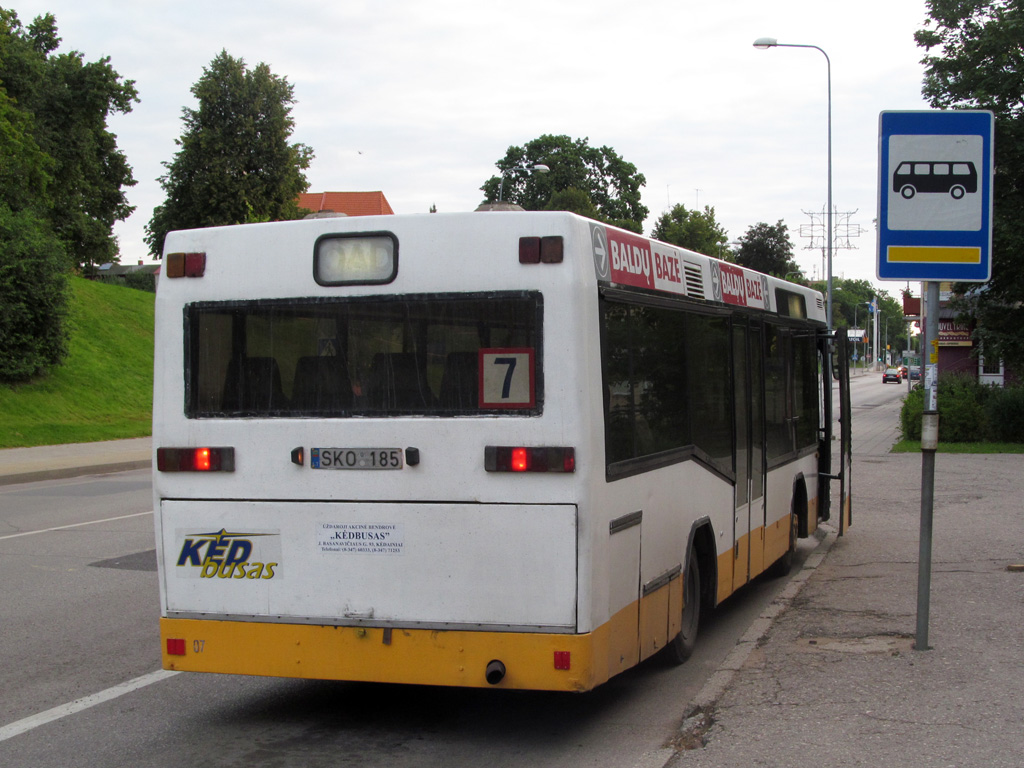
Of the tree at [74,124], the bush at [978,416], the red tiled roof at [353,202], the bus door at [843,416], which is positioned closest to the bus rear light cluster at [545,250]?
the bus door at [843,416]

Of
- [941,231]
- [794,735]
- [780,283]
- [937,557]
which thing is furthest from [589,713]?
[937,557]

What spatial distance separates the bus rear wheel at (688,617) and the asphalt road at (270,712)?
0.36 ft

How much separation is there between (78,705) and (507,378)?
121 inches

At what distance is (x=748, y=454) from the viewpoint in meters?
8.30

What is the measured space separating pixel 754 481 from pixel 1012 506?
8.04 metres

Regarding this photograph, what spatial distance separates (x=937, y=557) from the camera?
1066cm

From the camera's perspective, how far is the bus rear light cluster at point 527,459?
509cm

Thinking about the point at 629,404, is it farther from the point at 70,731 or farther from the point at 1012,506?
the point at 1012,506

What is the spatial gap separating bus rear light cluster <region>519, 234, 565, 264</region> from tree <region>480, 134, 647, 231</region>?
232ft

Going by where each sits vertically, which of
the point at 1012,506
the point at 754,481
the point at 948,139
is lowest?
the point at 1012,506

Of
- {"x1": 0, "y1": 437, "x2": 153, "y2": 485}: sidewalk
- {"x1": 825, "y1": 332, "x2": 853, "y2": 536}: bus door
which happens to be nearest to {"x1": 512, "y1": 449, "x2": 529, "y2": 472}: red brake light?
{"x1": 825, "y1": 332, "x2": 853, "y2": 536}: bus door

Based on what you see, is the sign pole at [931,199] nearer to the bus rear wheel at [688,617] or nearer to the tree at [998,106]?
the bus rear wheel at [688,617]

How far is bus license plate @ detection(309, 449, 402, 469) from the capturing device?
5.36m

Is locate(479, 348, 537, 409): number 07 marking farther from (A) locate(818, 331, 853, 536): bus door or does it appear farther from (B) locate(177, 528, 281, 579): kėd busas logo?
(A) locate(818, 331, 853, 536): bus door
